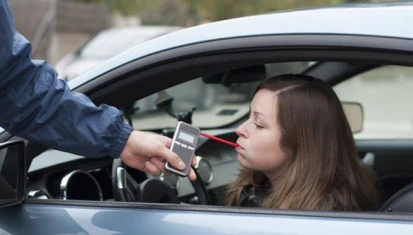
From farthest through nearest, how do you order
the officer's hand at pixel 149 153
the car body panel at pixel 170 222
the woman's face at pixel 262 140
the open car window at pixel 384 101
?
the open car window at pixel 384 101 < the woman's face at pixel 262 140 < the officer's hand at pixel 149 153 < the car body panel at pixel 170 222

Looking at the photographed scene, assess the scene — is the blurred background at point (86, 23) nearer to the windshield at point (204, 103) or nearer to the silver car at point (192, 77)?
the windshield at point (204, 103)

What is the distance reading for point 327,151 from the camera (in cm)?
204

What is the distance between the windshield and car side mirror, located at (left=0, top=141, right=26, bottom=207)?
66cm

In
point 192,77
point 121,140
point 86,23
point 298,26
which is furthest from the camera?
point 86,23

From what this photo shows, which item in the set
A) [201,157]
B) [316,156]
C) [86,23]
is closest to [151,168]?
[316,156]

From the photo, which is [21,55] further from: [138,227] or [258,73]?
[258,73]

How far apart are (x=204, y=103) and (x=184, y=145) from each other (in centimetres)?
193

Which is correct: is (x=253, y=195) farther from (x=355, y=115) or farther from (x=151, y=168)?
(x=355, y=115)

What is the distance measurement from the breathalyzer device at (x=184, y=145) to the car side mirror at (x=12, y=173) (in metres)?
0.38

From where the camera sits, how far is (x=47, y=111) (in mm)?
1812

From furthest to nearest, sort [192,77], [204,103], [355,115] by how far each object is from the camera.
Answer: [204,103], [355,115], [192,77]

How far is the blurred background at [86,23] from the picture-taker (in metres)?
12.3

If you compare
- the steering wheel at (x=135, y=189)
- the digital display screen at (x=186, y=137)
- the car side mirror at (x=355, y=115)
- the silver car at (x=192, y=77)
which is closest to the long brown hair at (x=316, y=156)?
the silver car at (x=192, y=77)

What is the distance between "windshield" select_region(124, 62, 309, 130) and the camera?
2838 mm
